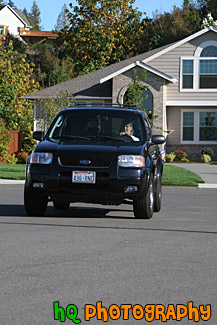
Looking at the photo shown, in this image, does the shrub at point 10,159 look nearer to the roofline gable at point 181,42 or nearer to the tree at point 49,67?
the roofline gable at point 181,42

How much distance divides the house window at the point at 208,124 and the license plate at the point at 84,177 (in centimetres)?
2878

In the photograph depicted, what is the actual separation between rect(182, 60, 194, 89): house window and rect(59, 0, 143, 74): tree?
2211 centimetres

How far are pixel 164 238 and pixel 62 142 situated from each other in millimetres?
3415

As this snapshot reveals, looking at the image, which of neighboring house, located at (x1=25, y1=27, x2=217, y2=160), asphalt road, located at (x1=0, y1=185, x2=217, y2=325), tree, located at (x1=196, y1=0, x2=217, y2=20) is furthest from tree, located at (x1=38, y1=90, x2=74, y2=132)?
tree, located at (x1=196, y1=0, x2=217, y2=20)

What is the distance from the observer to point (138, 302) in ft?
21.0

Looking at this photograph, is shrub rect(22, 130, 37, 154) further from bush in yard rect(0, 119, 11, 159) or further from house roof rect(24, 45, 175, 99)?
bush in yard rect(0, 119, 11, 159)

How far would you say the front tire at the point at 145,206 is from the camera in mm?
12797

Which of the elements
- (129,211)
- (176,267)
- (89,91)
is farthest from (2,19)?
(176,267)

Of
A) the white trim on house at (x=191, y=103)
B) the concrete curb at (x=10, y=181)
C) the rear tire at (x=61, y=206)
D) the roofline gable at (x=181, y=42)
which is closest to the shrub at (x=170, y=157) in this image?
the white trim on house at (x=191, y=103)

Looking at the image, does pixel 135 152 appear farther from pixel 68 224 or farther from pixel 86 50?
pixel 86 50

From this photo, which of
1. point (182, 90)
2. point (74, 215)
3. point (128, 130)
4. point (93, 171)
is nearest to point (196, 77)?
point (182, 90)

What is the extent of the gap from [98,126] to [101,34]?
4906 cm

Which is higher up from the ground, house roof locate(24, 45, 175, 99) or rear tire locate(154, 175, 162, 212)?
house roof locate(24, 45, 175, 99)

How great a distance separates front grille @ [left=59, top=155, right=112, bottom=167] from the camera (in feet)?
41.1
